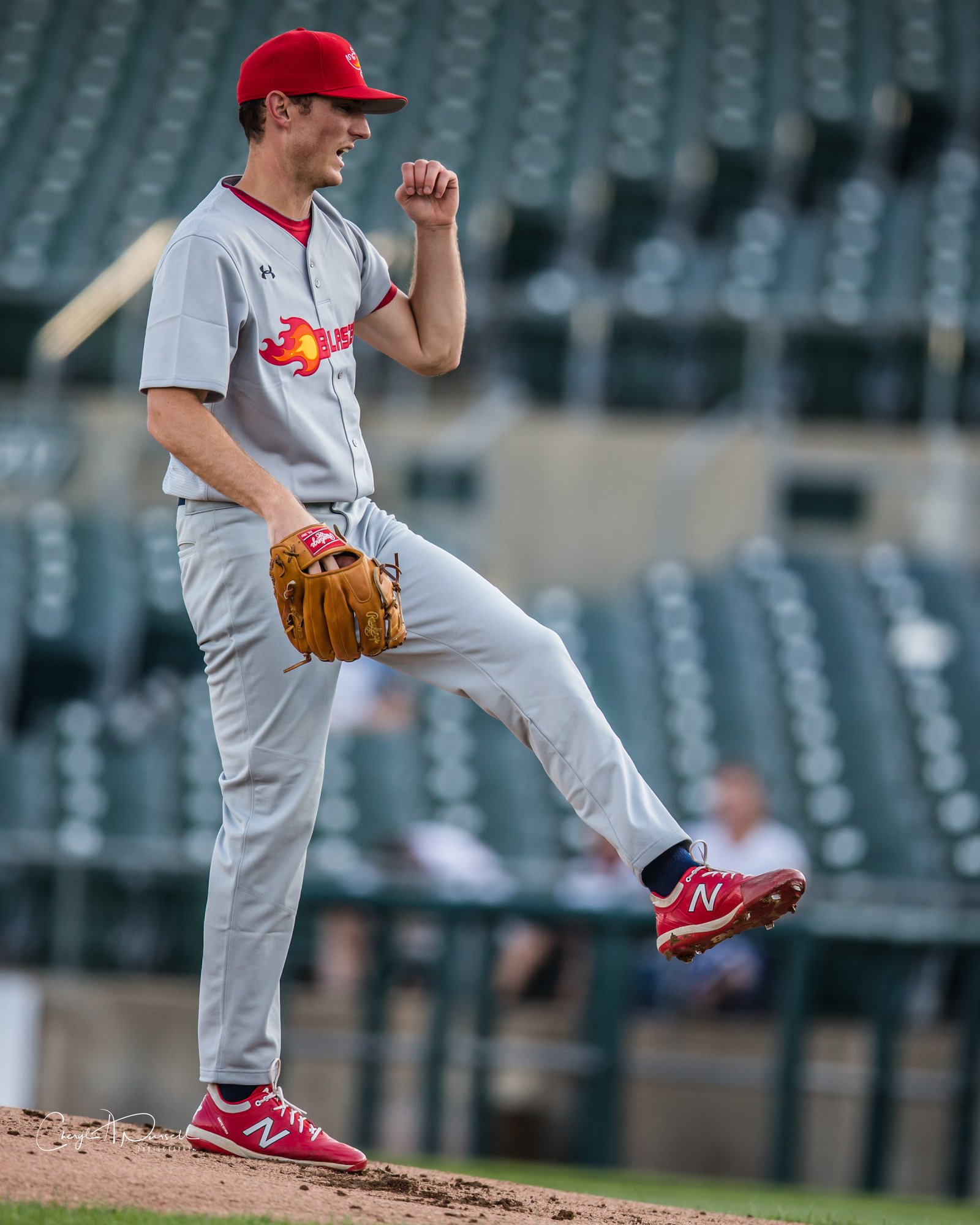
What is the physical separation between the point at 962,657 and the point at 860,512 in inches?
87.1

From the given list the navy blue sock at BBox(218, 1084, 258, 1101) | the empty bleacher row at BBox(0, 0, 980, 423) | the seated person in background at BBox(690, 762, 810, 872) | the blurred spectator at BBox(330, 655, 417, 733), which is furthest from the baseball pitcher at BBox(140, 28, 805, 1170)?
the empty bleacher row at BBox(0, 0, 980, 423)

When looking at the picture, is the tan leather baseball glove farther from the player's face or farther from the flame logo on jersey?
the player's face

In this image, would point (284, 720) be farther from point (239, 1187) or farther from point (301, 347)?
point (239, 1187)

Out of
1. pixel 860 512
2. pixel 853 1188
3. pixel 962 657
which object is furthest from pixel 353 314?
pixel 860 512

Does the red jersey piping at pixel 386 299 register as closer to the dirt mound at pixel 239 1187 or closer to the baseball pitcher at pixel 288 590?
the baseball pitcher at pixel 288 590

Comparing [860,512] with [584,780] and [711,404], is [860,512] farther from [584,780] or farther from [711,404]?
[584,780]

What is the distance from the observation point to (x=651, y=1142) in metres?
5.34

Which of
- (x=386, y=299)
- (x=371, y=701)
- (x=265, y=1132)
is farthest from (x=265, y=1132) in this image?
(x=371, y=701)

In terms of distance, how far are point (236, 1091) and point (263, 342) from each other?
110cm

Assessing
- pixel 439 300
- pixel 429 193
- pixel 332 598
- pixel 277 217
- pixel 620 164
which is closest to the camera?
pixel 332 598

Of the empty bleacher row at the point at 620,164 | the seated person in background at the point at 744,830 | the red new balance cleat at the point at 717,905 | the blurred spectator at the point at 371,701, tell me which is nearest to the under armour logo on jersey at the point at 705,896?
the red new balance cleat at the point at 717,905

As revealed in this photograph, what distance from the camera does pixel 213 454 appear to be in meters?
2.30

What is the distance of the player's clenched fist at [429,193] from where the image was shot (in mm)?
2596

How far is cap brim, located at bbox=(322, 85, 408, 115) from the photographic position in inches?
94.3
